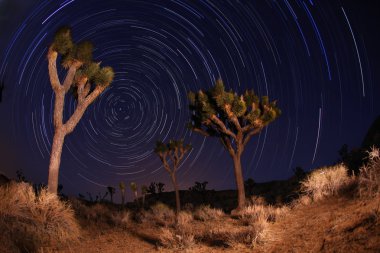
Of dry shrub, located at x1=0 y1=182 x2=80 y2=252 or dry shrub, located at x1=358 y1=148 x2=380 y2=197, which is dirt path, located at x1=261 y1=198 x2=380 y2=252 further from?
dry shrub, located at x1=0 y1=182 x2=80 y2=252

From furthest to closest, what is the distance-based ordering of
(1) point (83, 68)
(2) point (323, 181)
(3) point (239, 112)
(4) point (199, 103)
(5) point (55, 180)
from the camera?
(4) point (199, 103) → (3) point (239, 112) → (1) point (83, 68) → (5) point (55, 180) → (2) point (323, 181)

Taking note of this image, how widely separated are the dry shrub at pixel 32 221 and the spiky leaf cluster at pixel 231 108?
10.3m

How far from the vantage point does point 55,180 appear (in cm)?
1380

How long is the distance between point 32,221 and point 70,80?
659 centimetres

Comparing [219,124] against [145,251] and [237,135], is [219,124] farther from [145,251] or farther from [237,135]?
[145,251]

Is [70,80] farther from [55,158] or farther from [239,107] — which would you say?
[239,107]

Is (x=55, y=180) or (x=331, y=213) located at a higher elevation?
(x=55, y=180)

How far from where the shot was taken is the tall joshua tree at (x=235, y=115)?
19031 mm

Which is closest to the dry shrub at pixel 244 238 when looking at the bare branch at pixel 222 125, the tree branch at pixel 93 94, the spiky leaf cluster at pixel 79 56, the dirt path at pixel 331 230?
the dirt path at pixel 331 230

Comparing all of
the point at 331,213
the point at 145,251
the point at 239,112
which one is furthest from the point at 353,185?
the point at 239,112

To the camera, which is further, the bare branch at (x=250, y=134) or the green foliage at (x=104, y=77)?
the bare branch at (x=250, y=134)

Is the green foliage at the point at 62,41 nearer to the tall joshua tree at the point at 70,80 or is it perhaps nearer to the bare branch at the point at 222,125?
the tall joshua tree at the point at 70,80

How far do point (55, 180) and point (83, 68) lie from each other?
16.6ft

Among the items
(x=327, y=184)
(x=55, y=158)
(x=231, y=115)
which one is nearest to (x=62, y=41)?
(x=55, y=158)
